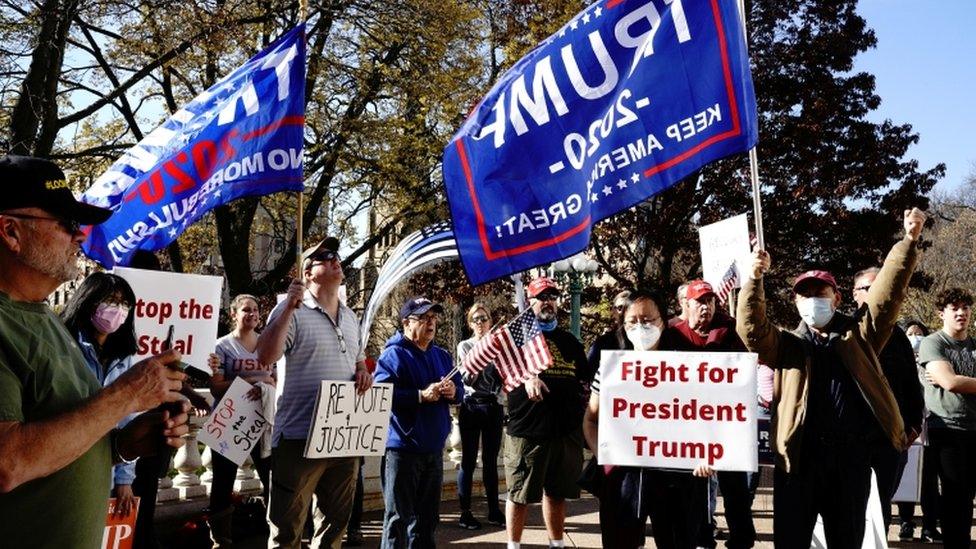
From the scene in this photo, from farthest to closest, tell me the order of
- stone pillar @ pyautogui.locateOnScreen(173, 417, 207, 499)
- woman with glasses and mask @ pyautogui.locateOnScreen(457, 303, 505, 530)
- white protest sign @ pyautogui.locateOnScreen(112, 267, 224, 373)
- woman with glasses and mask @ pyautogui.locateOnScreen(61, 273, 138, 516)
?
woman with glasses and mask @ pyautogui.locateOnScreen(457, 303, 505, 530) → stone pillar @ pyautogui.locateOnScreen(173, 417, 207, 499) → white protest sign @ pyautogui.locateOnScreen(112, 267, 224, 373) → woman with glasses and mask @ pyautogui.locateOnScreen(61, 273, 138, 516)

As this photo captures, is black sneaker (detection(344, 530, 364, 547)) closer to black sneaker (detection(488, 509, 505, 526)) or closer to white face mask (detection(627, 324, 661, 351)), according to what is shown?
black sneaker (detection(488, 509, 505, 526))

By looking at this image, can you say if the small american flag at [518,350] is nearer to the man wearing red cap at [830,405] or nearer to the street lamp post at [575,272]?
the man wearing red cap at [830,405]

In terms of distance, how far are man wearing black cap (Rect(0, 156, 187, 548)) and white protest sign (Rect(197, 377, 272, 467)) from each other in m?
4.35

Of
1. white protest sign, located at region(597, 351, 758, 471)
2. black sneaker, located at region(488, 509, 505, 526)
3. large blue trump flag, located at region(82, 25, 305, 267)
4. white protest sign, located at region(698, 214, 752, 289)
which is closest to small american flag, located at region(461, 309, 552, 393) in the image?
white protest sign, located at region(597, 351, 758, 471)

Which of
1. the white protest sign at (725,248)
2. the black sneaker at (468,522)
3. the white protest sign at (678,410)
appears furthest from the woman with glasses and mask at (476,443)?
the white protest sign at (678,410)

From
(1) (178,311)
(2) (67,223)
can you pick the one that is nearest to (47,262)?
(2) (67,223)

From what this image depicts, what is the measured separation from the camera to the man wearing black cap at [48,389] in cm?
248

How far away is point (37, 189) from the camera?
2750 mm

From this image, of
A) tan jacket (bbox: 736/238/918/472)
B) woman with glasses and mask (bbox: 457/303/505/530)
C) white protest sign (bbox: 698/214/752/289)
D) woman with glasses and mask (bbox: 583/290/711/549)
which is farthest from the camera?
woman with glasses and mask (bbox: 457/303/505/530)

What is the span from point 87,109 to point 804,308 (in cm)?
1619

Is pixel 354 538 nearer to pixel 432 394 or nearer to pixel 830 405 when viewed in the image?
pixel 432 394

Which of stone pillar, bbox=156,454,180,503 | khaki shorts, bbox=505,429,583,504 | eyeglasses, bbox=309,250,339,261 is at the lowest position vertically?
stone pillar, bbox=156,454,180,503

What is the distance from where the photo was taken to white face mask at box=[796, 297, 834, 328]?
19.5 ft

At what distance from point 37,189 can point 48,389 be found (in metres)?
0.55
